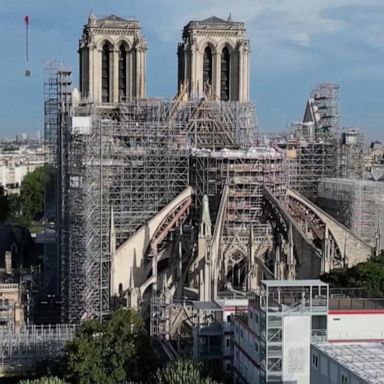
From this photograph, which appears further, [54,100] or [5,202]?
[5,202]

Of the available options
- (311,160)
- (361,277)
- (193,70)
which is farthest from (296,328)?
(193,70)

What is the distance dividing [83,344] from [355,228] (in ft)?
79.5

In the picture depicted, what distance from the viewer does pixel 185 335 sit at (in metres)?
40.8

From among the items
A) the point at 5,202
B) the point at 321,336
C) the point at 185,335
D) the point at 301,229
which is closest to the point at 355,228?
the point at 301,229

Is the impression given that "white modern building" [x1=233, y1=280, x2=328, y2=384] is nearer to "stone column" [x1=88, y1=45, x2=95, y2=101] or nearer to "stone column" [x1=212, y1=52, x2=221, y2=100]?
"stone column" [x1=88, y1=45, x2=95, y2=101]

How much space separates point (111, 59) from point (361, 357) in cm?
3705

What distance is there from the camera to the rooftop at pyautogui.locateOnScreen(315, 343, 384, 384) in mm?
25531

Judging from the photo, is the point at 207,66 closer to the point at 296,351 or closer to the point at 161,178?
the point at 161,178

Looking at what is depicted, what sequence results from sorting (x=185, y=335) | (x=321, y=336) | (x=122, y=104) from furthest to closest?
(x=122, y=104) → (x=185, y=335) → (x=321, y=336)

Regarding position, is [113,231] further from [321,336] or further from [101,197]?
[321,336]

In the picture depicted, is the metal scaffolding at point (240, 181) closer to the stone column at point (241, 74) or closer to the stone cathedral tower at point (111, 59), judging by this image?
the stone column at point (241, 74)

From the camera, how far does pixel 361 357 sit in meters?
27.8

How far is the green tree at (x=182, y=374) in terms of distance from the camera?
103 ft

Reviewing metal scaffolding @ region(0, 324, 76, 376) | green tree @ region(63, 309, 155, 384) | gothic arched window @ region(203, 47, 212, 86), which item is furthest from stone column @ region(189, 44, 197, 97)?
green tree @ region(63, 309, 155, 384)
